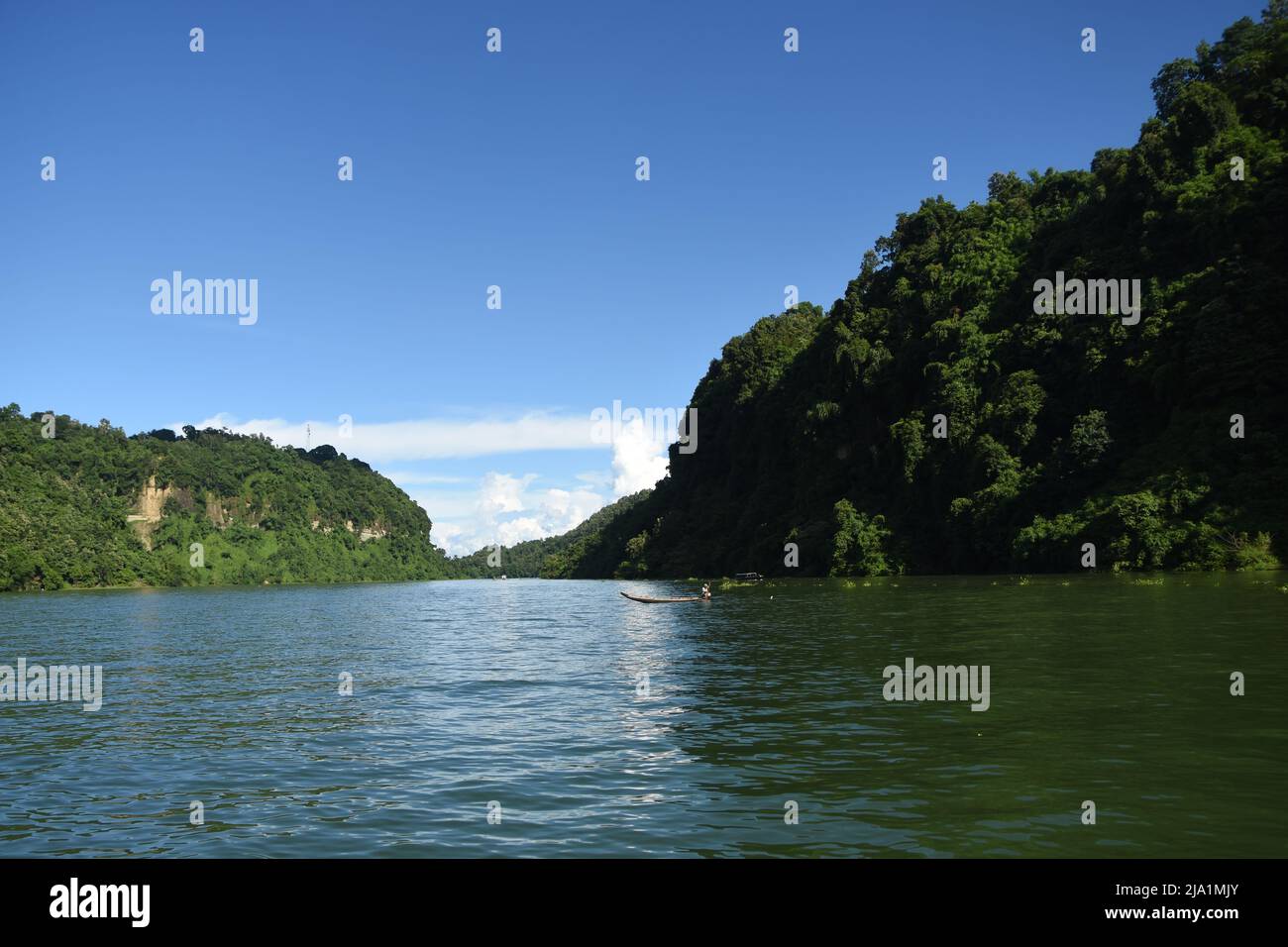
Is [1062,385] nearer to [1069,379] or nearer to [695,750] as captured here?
[1069,379]

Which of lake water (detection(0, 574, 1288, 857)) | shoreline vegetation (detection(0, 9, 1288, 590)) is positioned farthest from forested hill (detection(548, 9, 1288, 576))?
lake water (detection(0, 574, 1288, 857))

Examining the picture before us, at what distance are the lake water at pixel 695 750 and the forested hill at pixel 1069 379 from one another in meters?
36.2

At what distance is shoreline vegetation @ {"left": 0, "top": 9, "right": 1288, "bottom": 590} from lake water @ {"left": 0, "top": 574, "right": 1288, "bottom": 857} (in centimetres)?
3607

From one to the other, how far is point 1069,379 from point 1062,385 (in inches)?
40.0

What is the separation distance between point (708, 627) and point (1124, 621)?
20.8m

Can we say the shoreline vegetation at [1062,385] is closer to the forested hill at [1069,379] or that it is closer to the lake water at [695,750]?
the forested hill at [1069,379]

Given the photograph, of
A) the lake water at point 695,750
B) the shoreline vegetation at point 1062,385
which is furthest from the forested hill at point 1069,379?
the lake water at point 695,750

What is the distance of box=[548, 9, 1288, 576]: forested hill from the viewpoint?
7425cm

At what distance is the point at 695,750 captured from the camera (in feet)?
64.2

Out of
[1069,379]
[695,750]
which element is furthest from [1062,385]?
[695,750]

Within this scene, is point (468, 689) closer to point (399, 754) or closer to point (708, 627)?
point (399, 754)

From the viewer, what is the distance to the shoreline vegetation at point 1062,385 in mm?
74312
